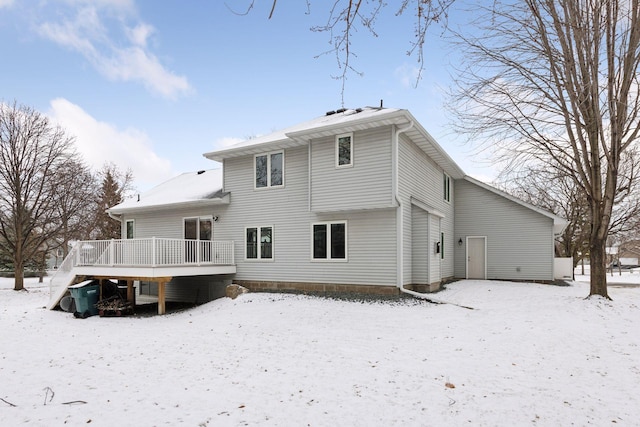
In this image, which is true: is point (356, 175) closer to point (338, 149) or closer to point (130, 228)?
point (338, 149)

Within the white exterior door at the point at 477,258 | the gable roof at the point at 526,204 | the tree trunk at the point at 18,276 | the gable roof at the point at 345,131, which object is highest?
the gable roof at the point at 345,131

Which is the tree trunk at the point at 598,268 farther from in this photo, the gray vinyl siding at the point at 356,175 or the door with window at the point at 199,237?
the door with window at the point at 199,237

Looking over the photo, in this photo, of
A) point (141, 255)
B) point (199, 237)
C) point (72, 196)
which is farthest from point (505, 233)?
point (72, 196)

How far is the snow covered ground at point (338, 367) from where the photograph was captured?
4.46m

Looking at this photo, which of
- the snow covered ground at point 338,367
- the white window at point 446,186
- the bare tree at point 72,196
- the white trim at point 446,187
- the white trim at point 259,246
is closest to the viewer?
the snow covered ground at point 338,367

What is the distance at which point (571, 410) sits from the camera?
441 centimetres

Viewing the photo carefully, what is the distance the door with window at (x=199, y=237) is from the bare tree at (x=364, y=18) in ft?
36.1

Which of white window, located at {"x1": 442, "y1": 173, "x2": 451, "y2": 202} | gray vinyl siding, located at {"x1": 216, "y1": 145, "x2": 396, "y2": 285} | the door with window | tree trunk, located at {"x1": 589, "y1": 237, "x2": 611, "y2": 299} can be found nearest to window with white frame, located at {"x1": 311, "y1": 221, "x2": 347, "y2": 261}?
gray vinyl siding, located at {"x1": 216, "y1": 145, "x2": 396, "y2": 285}

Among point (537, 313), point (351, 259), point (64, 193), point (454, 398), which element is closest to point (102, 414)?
point (454, 398)

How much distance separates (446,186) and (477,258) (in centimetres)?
356

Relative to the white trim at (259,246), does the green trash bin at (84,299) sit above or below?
below

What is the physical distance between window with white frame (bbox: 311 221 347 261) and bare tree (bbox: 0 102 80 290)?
54.3ft

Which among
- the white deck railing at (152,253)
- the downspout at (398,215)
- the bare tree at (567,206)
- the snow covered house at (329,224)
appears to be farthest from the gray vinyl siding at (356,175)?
the bare tree at (567,206)

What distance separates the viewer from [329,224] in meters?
12.8
